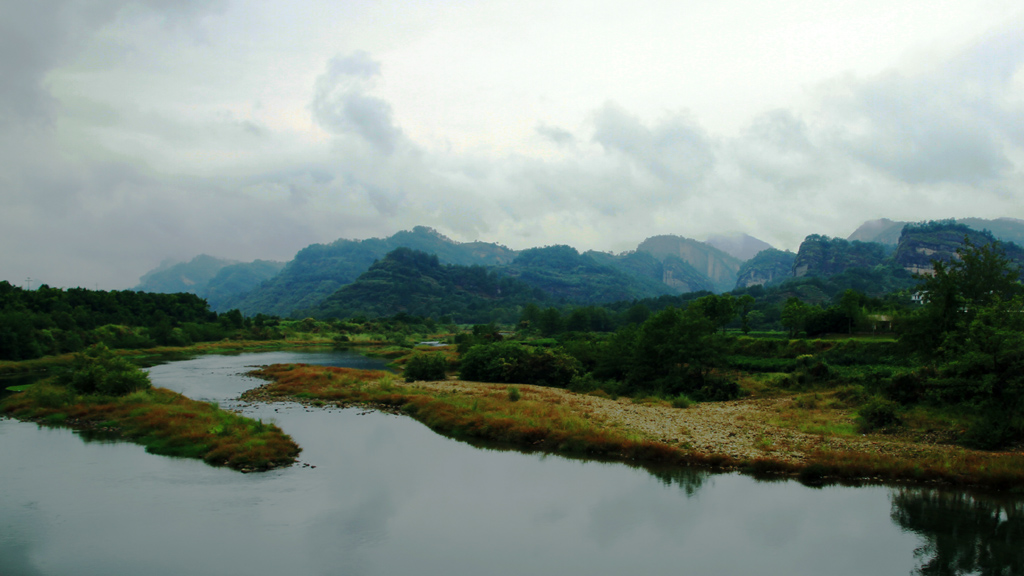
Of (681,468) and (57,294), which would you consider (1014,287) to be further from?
(57,294)

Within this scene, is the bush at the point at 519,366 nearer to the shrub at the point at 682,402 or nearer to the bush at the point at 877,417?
the shrub at the point at 682,402

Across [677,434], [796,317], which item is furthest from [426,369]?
[796,317]

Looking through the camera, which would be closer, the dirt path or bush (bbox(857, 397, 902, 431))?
the dirt path

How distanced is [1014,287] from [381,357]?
8600 cm

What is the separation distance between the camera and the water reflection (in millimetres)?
16656

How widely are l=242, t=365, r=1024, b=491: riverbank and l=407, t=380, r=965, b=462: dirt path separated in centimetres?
6

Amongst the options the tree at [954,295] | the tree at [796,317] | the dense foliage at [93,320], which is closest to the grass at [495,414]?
the tree at [954,295]

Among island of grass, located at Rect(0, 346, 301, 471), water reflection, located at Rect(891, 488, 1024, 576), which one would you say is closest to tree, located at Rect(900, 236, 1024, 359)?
water reflection, located at Rect(891, 488, 1024, 576)

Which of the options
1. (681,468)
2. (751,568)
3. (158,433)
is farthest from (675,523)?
(158,433)

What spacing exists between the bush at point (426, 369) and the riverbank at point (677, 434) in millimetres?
8804

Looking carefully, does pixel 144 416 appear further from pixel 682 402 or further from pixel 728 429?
pixel 682 402

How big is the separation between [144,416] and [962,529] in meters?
41.1

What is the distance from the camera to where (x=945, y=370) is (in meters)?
30.2

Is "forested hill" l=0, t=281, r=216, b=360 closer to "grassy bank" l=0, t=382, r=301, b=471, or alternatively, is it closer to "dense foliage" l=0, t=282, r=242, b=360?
"dense foliage" l=0, t=282, r=242, b=360
